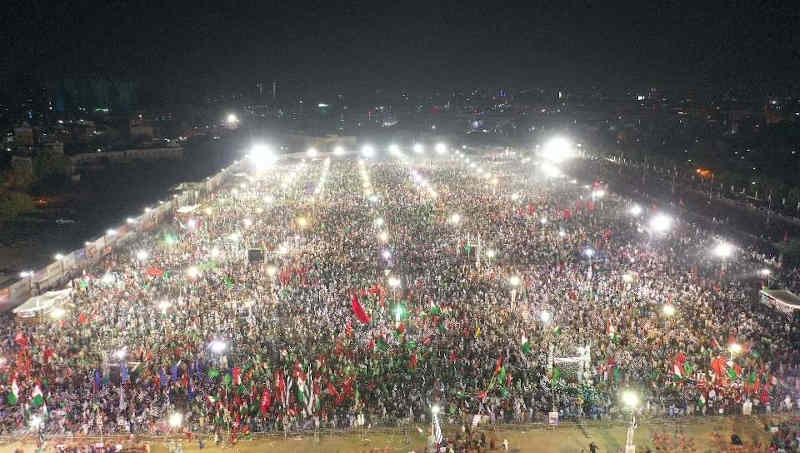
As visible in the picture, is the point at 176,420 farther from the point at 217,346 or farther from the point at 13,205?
the point at 13,205

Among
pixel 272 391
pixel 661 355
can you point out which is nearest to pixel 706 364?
pixel 661 355

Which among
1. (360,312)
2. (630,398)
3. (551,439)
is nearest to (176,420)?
(360,312)

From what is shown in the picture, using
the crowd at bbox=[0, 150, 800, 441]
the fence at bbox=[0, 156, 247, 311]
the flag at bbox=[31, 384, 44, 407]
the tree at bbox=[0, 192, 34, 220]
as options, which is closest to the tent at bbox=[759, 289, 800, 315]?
the crowd at bbox=[0, 150, 800, 441]

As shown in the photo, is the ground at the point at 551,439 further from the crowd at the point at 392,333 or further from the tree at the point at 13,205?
the tree at the point at 13,205

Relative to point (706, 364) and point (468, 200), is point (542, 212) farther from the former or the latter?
point (706, 364)

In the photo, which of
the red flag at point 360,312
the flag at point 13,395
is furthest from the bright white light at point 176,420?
the red flag at point 360,312

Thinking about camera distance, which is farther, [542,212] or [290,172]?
[290,172]
